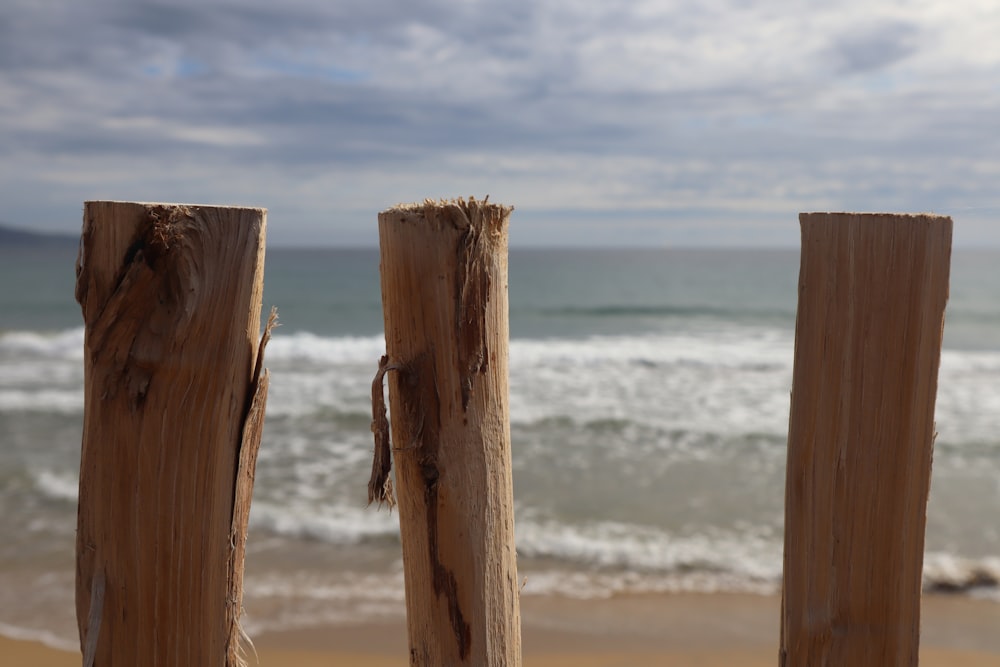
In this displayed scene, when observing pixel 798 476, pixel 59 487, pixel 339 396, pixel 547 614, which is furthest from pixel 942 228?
pixel 339 396

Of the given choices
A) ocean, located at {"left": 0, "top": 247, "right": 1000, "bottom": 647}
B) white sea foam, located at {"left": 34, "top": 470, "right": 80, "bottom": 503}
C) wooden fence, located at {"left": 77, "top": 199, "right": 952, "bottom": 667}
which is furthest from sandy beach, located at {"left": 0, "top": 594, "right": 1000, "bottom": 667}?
white sea foam, located at {"left": 34, "top": 470, "right": 80, "bottom": 503}

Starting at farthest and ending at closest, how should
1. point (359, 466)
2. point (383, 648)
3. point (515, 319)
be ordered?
point (515, 319) → point (359, 466) → point (383, 648)

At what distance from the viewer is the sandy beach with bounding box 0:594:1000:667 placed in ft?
13.1

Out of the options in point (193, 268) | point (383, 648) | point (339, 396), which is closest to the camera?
point (193, 268)

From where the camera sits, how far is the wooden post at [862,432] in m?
1.69

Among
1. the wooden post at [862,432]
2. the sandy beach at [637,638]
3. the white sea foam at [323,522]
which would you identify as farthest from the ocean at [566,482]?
the wooden post at [862,432]

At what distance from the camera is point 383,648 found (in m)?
4.11

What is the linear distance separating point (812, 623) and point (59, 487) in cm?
656

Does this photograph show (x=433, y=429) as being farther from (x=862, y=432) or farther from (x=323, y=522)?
(x=323, y=522)

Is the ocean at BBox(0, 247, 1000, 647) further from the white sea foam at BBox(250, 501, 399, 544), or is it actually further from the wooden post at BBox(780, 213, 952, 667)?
the wooden post at BBox(780, 213, 952, 667)

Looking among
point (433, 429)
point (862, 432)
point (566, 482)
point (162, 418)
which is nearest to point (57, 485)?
point (566, 482)

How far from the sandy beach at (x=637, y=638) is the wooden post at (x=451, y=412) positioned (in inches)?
95.3

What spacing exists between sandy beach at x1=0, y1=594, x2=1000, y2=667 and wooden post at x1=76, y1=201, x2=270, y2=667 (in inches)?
101

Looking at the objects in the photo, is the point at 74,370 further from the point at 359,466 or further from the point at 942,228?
the point at 942,228
